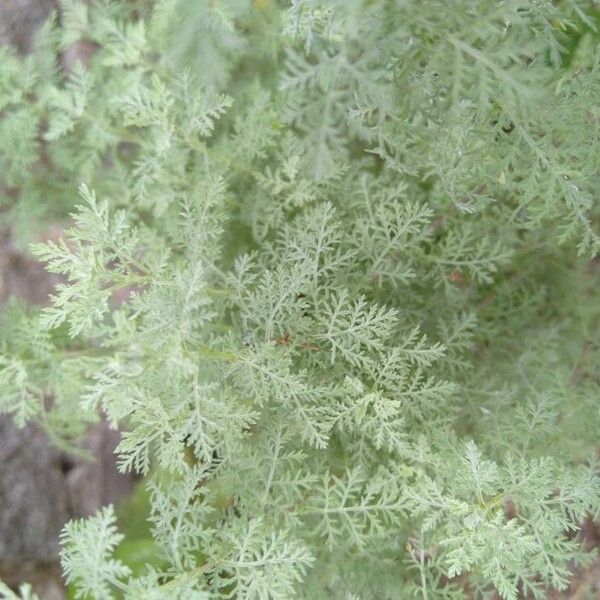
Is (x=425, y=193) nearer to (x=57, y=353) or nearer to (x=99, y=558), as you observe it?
(x=57, y=353)

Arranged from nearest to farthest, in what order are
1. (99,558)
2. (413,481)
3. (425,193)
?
(99,558) → (413,481) → (425,193)

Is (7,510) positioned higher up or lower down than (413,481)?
lower down

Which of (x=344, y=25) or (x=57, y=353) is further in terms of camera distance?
(x=57, y=353)

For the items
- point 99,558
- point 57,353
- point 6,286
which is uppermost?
point 99,558

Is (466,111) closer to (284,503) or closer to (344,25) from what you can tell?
(344,25)

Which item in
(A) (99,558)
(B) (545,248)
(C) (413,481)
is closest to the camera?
(A) (99,558)

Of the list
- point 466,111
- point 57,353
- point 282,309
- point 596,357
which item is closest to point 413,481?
point 282,309
